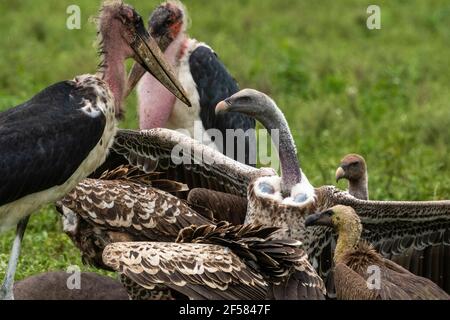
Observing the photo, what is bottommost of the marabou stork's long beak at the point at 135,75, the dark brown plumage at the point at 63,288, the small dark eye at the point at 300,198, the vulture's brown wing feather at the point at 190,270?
the dark brown plumage at the point at 63,288

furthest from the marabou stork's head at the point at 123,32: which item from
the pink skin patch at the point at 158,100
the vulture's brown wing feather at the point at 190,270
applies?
the vulture's brown wing feather at the point at 190,270

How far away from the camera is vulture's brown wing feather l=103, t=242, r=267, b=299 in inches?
266

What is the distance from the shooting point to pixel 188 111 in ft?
30.1

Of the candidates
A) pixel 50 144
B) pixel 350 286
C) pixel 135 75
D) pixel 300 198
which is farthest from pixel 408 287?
pixel 135 75

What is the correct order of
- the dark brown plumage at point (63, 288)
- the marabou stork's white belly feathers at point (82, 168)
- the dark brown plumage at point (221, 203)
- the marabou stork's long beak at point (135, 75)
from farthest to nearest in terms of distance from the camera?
the marabou stork's long beak at point (135, 75) < the dark brown plumage at point (221, 203) < the dark brown plumage at point (63, 288) < the marabou stork's white belly feathers at point (82, 168)

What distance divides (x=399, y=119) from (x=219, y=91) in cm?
318

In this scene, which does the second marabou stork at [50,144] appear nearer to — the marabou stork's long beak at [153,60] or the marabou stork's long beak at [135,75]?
the marabou stork's long beak at [153,60]

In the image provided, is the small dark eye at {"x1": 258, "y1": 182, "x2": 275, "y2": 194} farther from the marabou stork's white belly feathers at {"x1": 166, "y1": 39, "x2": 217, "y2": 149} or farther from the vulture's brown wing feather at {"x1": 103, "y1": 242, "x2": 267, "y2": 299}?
the marabou stork's white belly feathers at {"x1": 166, "y1": 39, "x2": 217, "y2": 149}

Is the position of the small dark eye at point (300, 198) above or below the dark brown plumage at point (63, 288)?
above

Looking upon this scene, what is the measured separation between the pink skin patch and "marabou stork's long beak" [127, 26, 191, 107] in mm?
903

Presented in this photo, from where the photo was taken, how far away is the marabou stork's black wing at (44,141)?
6.88 metres

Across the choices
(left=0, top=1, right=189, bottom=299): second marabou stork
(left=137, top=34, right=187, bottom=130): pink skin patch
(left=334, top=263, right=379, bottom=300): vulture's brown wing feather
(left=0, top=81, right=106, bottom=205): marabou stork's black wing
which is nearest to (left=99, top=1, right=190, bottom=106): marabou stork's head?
(left=0, top=1, right=189, bottom=299): second marabou stork

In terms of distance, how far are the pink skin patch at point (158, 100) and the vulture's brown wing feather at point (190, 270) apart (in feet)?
A: 7.40
